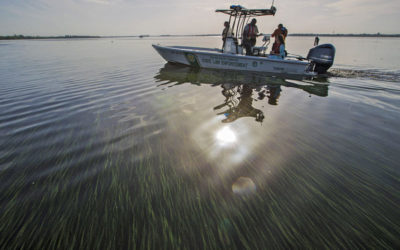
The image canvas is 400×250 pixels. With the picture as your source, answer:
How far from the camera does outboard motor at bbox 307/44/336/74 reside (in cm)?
900

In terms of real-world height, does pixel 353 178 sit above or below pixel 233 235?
above

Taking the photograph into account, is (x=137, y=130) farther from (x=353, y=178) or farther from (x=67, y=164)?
(x=353, y=178)

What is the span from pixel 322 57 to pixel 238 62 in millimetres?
4575

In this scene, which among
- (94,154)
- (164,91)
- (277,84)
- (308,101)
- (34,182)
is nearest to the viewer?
(34,182)

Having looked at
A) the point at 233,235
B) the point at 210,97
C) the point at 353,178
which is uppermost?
the point at 210,97

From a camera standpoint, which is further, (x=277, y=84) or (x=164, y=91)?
(x=277, y=84)

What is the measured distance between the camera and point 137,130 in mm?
3607

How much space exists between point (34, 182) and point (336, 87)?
999 cm

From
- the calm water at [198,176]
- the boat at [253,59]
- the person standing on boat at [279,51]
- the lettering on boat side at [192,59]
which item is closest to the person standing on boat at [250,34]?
the boat at [253,59]

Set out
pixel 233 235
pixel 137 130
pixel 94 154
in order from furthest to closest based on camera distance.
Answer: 1. pixel 137 130
2. pixel 94 154
3. pixel 233 235

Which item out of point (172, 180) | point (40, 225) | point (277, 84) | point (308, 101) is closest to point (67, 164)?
point (40, 225)

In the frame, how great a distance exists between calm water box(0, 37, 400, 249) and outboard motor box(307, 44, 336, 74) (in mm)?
5300

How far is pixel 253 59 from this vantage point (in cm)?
952

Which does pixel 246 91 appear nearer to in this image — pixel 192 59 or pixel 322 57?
pixel 192 59
